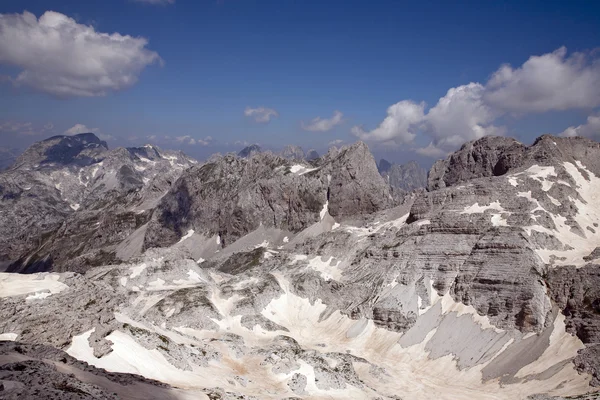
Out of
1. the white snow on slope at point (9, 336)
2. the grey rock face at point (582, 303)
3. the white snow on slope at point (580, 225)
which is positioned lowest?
the white snow on slope at point (9, 336)

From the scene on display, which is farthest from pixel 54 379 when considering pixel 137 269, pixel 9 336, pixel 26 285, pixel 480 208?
pixel 480 208

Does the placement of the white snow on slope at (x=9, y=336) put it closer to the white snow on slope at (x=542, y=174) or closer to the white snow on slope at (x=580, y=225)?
the white snow on slope at (x=580, y=225)

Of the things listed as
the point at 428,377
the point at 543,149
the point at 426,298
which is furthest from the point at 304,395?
the point at 543,149

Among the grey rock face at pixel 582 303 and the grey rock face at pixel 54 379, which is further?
the grey rock face at pixel 582 303

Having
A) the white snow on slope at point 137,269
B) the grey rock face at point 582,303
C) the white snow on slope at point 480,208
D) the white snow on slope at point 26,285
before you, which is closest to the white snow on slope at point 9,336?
the white snow on slope at point 26,285

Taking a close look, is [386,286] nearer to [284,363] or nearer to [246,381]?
[284,363]

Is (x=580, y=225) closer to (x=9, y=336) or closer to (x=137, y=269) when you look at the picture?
(x=137, y=269)

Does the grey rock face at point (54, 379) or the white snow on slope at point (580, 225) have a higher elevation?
the white snow on slope at point (580, 225)

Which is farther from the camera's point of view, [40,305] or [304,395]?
[304,395]
